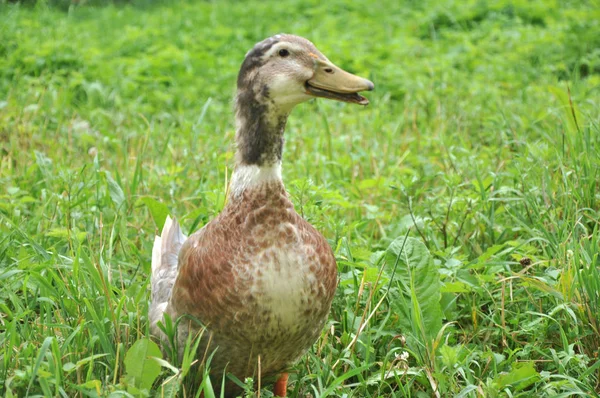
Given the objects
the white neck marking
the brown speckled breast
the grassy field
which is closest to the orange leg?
the grassy field

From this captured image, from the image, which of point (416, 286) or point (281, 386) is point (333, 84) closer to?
point (416, 286)

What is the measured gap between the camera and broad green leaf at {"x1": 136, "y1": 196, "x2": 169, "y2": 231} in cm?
349

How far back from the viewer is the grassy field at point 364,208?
2.66 meters

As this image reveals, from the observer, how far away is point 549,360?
2.71 metres

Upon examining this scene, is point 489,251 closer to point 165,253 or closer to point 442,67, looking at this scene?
point 165,253

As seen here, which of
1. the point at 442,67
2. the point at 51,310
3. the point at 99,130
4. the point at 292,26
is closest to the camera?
the point at 51,310

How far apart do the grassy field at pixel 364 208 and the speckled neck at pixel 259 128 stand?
1.39 feet

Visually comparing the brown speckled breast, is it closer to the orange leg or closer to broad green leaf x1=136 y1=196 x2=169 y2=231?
the orange leg

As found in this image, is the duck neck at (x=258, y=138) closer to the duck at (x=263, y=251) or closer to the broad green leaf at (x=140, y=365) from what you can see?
the duck at (x=263, y=251)

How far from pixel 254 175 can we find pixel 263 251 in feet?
0.78

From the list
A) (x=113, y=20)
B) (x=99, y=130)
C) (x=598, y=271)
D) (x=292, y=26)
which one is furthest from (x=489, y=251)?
(x=113, y=20)

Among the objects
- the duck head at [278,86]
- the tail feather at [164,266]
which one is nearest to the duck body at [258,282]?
the duck head at [278,86]

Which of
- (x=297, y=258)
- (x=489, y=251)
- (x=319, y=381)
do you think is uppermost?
(x=297, y=258)

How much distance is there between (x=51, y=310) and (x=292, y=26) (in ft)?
18.8
